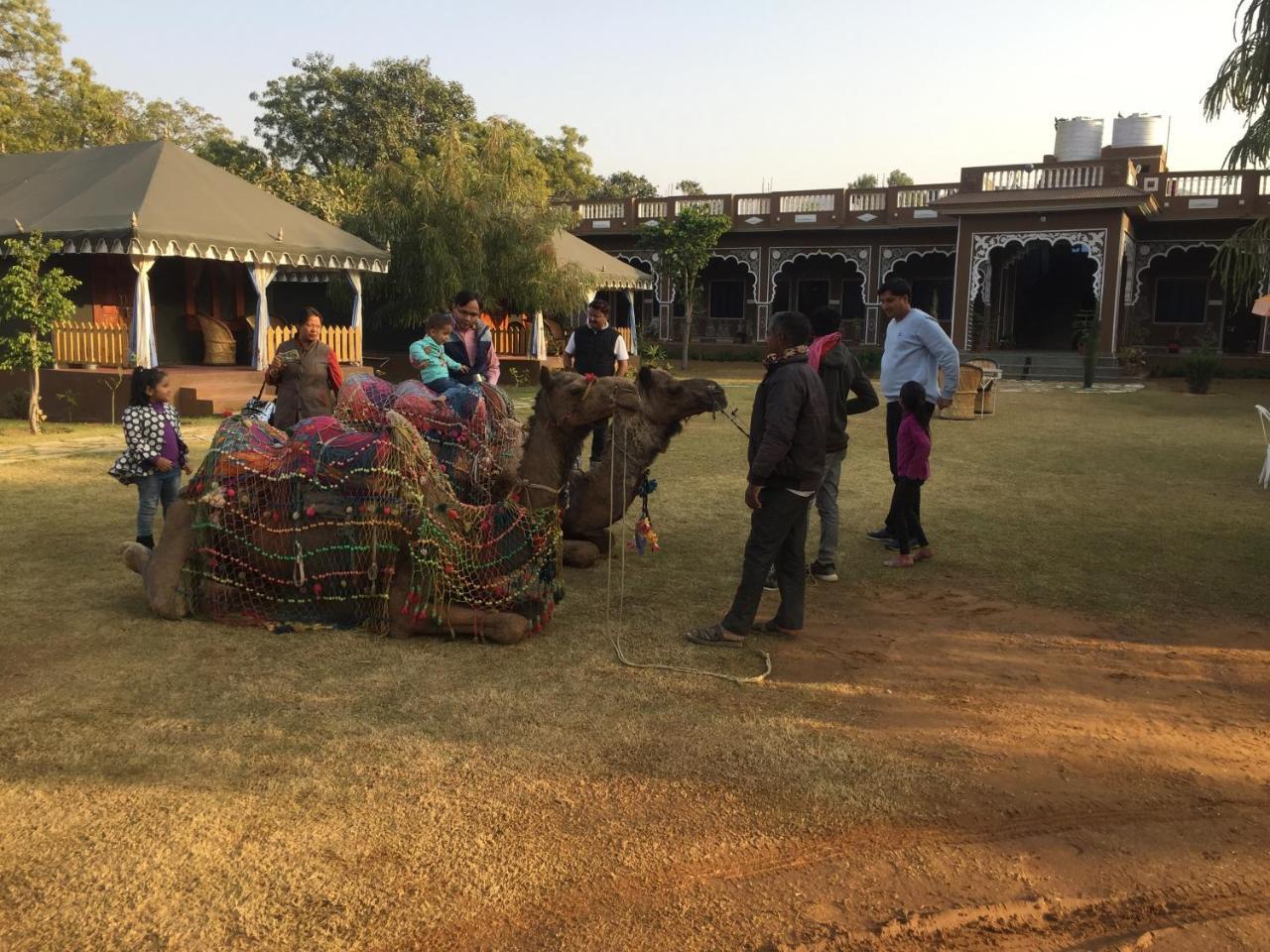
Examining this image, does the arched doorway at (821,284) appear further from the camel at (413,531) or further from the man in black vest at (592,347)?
the camel at (413,531)

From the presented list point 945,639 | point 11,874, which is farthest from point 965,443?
point 11,874

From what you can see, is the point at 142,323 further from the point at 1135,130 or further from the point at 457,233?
the point at 1135,130

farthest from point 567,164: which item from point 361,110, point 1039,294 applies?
point 1039,294

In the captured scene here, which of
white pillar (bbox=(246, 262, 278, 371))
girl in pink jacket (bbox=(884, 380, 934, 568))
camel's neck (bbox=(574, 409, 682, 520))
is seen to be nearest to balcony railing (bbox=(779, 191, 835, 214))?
white pillar (bbox=(246, 262, 278, 371))

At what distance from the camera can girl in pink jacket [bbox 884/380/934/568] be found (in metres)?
6.52

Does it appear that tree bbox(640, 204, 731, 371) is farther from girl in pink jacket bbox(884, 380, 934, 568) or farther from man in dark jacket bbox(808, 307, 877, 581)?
man in dark jacket bbox(808, 307, 877, 581)

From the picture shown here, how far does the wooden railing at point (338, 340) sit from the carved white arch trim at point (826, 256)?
16.8 metres

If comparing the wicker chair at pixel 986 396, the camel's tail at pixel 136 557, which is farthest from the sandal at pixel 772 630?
the wicker chair at pixel 986 396

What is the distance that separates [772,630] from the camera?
516 cm

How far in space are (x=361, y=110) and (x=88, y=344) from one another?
85.9 feet

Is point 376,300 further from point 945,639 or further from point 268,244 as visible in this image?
point 945,639

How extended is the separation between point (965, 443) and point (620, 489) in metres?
8.61

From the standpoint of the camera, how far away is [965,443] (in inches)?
518

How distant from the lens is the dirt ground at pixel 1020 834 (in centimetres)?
265
